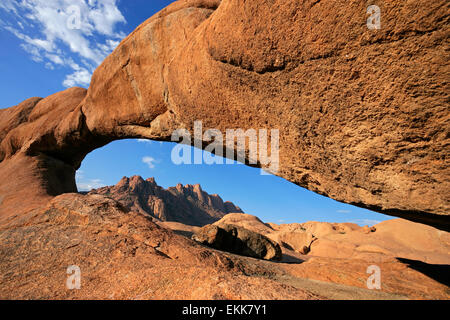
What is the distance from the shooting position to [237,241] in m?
7.10

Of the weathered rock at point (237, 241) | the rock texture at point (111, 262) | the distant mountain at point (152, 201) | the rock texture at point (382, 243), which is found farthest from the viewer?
the distant mountain at point (152, 201)

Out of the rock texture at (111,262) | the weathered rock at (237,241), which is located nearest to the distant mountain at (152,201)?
the weathered rock at (237,241)

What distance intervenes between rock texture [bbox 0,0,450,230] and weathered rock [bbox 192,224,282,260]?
334 centimetres

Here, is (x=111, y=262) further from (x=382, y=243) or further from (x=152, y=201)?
(x=152, y=201)

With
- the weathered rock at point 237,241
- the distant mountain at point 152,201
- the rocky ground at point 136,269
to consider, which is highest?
the rocky ground at point 136,269

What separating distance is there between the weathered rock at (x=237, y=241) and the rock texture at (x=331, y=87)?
11.0ft

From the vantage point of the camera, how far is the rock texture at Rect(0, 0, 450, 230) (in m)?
1.95

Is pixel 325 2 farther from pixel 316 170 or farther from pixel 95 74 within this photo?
pixel 95 74

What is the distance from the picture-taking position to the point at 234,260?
367 centimetres

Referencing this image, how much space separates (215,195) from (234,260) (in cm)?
6467

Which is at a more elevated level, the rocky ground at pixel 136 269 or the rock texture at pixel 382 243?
the rocky ground at pixel 136 269

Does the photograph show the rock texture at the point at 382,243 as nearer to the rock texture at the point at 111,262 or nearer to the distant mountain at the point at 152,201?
the rock texture at the point at 111,262

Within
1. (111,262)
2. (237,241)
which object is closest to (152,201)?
(237,241)

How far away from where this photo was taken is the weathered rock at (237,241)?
21.4 ft
